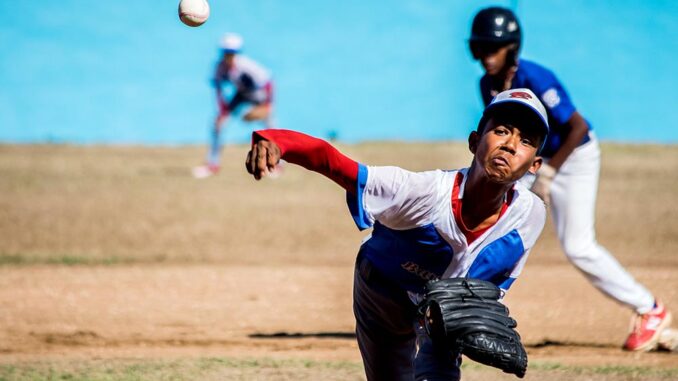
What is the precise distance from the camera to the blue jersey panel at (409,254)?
3.97 meters

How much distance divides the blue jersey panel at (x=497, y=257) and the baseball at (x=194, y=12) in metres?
1.86

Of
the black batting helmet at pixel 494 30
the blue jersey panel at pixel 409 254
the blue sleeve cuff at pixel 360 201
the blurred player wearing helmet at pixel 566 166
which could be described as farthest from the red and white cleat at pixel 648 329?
the blue sleeve cuff at pixel 360 201

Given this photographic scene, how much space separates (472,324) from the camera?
146 inches

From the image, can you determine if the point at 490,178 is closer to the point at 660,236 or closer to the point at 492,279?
the point at 492,279

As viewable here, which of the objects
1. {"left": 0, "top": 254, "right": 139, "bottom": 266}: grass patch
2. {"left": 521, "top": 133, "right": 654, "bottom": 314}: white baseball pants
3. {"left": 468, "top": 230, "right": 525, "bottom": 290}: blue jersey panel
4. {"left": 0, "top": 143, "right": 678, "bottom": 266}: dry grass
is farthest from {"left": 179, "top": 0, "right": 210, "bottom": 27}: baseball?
{"left": 0, "top": 143, "right": 678, "bottom": 266}: dry grass

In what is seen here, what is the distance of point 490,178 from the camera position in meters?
3.84

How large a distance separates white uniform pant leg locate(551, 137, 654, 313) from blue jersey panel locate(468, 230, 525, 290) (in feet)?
8.27

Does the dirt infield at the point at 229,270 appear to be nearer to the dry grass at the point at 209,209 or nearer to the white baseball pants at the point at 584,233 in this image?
the dry grass at the point at 209,209

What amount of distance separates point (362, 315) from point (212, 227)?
8810 millimetres

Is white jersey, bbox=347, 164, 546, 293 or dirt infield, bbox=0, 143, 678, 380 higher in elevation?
white jersey, bbox=347, 164, 546, 293

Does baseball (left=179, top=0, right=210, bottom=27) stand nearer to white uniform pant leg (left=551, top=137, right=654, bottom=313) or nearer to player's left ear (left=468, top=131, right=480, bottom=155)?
player's left ear (left=468, top=131, right=480, bottom=155)

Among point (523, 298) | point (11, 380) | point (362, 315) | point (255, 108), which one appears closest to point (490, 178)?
point (362, 315)

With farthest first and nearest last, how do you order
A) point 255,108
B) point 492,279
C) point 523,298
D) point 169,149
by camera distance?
point 169,149, point 255,108, point 523,298, point 492,279

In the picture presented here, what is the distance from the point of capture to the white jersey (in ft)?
12.5
